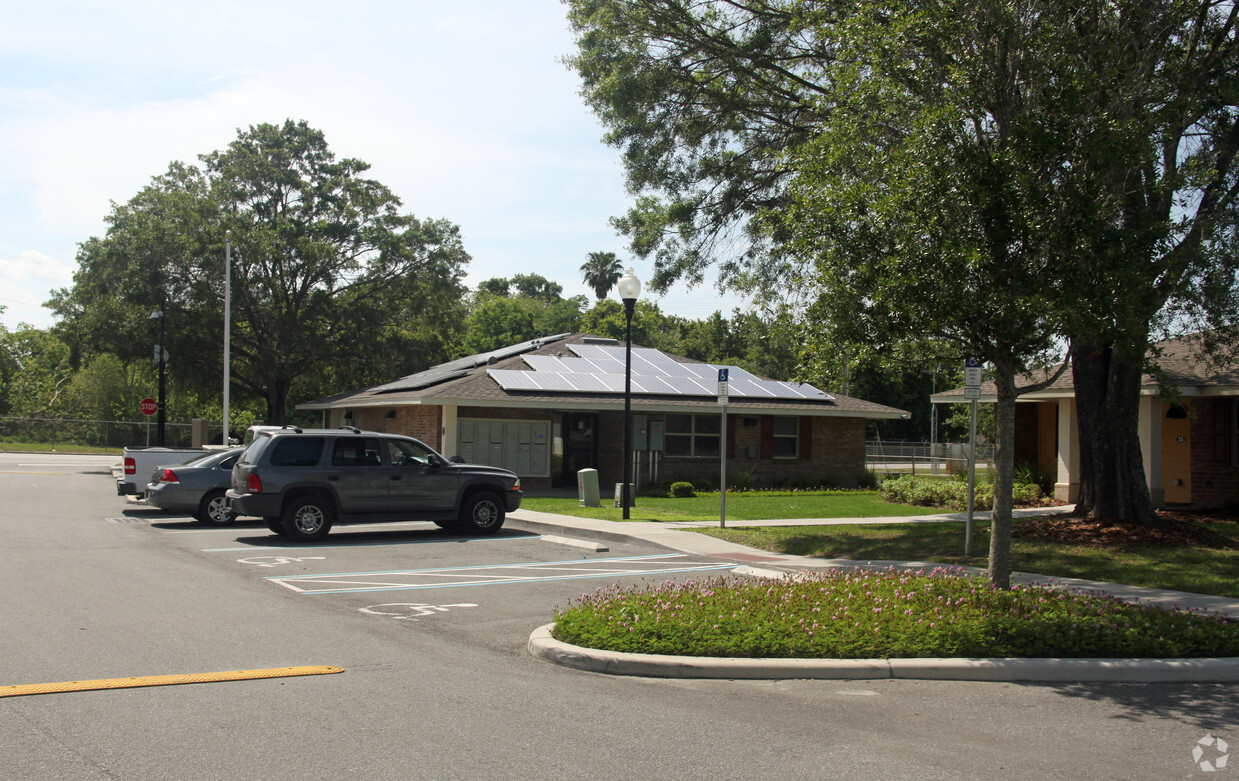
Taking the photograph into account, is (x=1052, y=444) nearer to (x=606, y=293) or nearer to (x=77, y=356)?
(x=77, y=356)

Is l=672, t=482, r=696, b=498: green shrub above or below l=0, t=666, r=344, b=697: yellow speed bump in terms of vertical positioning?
above

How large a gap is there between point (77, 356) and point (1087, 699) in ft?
167

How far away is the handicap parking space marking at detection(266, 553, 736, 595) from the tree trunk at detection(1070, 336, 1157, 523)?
6674 mm

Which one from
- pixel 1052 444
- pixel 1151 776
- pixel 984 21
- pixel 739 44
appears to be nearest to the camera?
pixel 1151 776

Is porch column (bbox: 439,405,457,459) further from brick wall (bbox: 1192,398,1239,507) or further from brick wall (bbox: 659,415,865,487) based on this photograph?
brick wall (bbox: 1192,398,1239,507)

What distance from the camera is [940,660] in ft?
23.8

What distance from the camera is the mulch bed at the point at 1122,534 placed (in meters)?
14.0

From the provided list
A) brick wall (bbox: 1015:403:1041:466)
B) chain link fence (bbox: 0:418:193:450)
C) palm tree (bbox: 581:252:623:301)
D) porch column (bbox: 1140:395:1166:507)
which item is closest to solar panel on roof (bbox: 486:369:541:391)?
brick wall (bbox: 1015:403:1041:466)

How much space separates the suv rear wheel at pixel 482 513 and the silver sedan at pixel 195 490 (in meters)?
4.57

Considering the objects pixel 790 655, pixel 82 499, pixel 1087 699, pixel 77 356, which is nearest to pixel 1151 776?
pixel 1087 699

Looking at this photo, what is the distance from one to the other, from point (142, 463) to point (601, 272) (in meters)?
73.4

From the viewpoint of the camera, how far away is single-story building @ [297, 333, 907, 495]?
81.9 ft

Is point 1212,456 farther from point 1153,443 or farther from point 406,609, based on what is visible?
point 406,609

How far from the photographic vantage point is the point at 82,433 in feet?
182
